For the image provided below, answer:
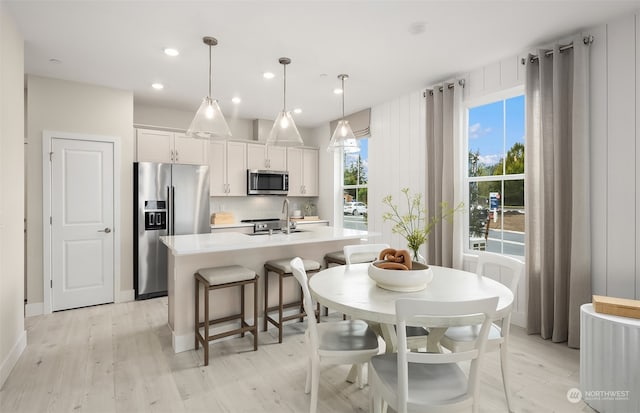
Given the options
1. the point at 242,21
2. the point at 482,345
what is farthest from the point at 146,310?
the point at 482,345

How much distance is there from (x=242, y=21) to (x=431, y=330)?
2.59 metres

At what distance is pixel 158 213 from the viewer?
4312mm

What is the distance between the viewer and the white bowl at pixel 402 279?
74.5 inches

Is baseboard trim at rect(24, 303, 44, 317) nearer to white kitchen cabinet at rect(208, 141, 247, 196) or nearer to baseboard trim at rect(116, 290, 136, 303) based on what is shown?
baseboard trim at rect(116, 290, 136, 303)

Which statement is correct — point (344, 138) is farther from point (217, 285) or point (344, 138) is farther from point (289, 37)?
point (217, 285)

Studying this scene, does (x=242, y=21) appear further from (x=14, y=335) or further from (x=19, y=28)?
(x=14, y=335)

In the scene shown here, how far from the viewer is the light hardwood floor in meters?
2.08

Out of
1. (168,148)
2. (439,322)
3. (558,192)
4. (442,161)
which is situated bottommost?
(439,322)

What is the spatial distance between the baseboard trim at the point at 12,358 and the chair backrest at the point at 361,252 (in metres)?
2.54

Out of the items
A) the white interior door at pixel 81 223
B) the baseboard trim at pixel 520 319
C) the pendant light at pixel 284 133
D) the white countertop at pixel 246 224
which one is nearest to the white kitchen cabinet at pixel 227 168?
the white countertop at pixel 246 224

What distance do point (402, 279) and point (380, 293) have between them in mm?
147

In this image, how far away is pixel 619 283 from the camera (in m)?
2.62

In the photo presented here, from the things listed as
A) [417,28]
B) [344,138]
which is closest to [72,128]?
[344,138]

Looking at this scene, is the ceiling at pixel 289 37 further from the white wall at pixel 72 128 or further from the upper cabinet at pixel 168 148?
the upper cabinet at pixel 168 148
